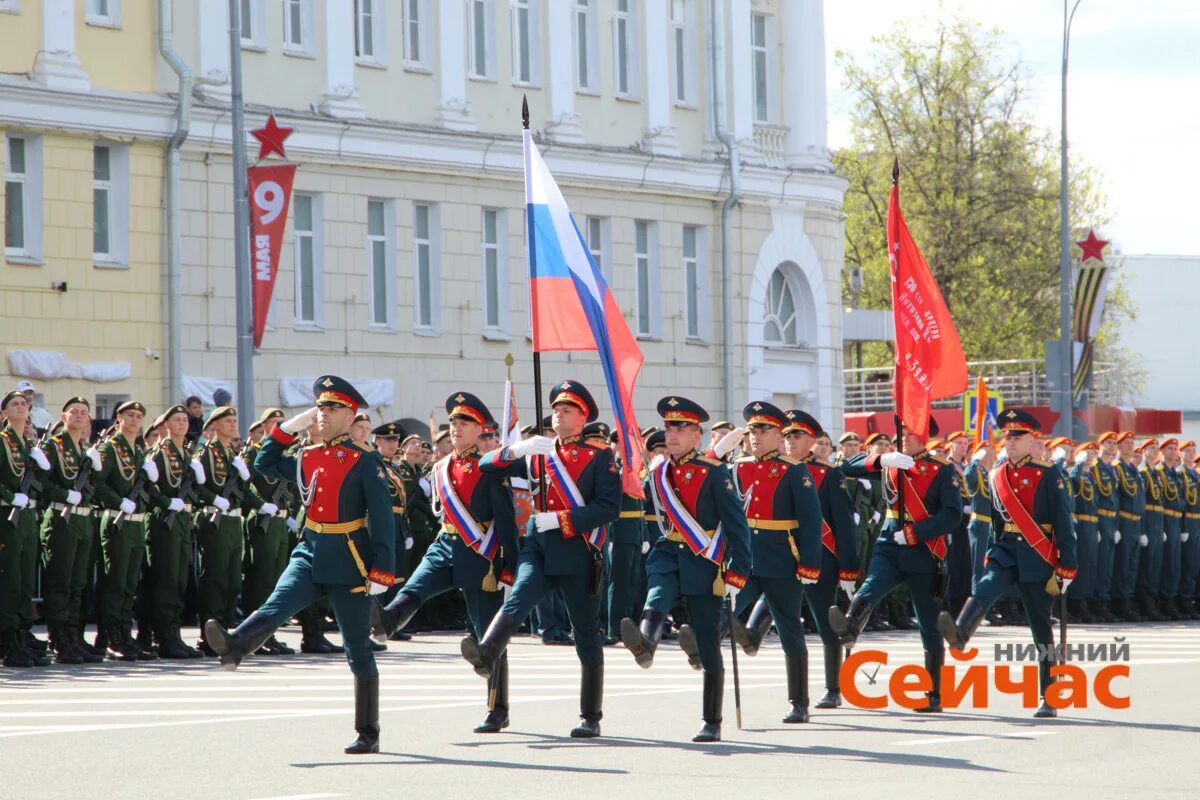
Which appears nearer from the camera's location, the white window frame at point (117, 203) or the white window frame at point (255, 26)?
the white window frame at point (117, 203)

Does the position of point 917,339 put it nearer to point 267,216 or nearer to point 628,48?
point 267,216

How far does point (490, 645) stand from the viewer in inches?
462

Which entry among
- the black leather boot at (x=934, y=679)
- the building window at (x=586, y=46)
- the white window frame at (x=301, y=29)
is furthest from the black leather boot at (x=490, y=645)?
the building window at (x=586, y=46)

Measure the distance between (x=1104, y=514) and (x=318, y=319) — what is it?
11.8m

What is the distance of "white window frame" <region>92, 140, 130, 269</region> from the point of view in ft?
96.6

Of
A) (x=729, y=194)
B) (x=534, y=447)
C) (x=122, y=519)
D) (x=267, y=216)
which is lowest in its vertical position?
(x=122, y=519)

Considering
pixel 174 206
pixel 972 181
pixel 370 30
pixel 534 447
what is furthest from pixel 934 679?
pixel 972 181

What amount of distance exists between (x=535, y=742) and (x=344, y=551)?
1.50m

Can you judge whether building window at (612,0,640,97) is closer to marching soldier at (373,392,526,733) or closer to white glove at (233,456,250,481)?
white glove at (233,456,250,481)

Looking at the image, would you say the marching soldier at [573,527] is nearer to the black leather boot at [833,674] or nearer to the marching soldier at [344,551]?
the marching soldier at [344,551]

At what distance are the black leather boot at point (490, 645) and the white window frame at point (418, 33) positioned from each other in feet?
74.0

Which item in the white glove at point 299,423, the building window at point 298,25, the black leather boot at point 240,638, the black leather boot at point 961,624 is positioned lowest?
the black leather boot at point 961,624

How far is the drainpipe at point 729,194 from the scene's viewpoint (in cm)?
3803

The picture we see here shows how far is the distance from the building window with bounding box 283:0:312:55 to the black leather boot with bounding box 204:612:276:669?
21.3 metres
